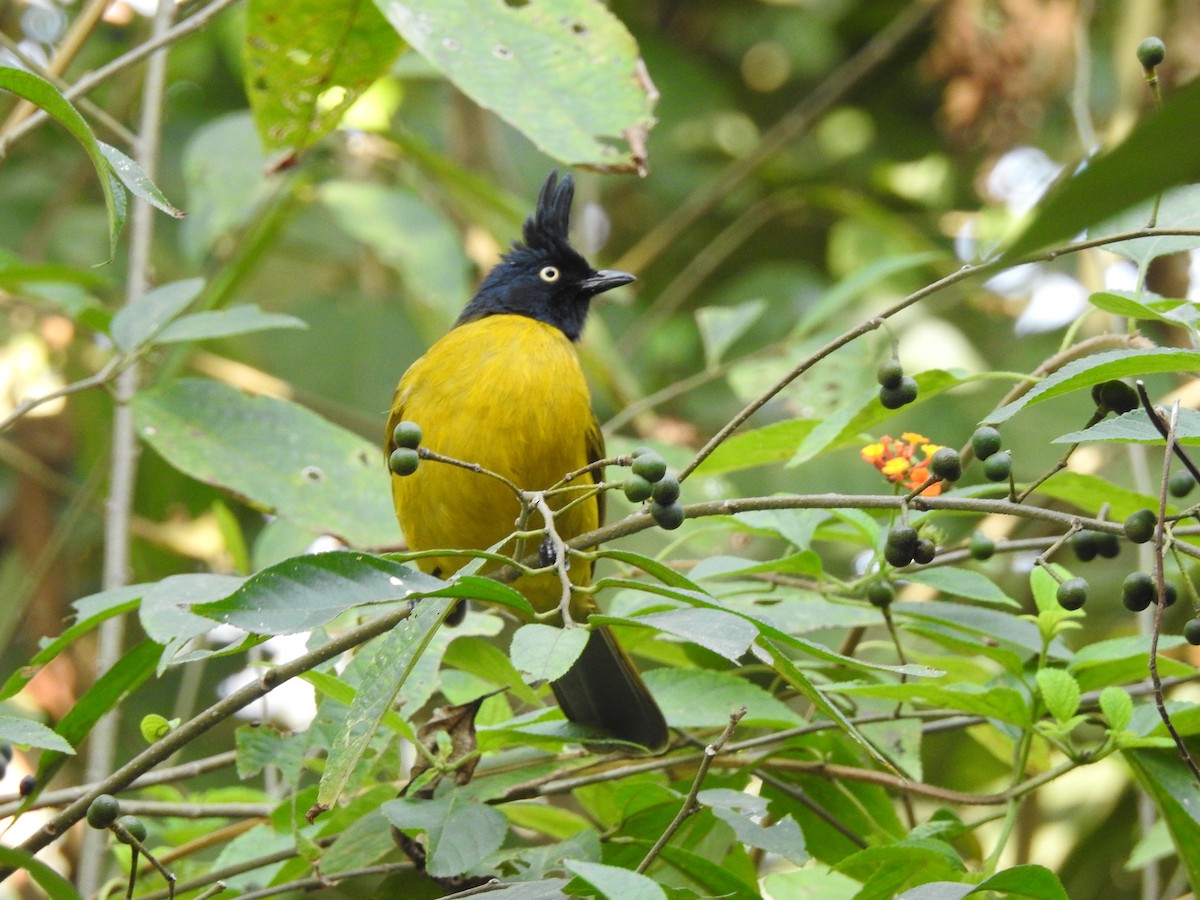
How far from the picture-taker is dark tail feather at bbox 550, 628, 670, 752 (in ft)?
8.42

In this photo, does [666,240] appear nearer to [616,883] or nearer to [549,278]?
[549,278]

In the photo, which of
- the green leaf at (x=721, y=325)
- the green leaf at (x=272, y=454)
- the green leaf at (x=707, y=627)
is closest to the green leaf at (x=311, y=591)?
the green leaf at (x=707, y=627)

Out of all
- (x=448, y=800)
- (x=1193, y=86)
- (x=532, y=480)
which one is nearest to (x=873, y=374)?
(x=532, y=480)

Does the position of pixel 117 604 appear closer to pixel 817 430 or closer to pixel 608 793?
pixel 608 793

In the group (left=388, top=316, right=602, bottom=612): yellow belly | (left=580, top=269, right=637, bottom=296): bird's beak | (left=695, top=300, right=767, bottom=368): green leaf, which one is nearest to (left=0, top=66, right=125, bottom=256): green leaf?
(left=388, top=316, right=602, bottom=612): yellow belly

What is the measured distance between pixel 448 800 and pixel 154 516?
3789 millimetres

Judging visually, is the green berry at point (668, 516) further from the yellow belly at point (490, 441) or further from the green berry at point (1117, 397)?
the yellow belly at point (490, 441)

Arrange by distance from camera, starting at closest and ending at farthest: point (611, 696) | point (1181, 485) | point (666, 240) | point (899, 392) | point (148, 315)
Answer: point (899, 392), point (1181, 485), point (611, 696), point (148, 315), point (666, 240)

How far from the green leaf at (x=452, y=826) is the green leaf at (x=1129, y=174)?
4.45 ft

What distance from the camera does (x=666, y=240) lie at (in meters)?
6.00

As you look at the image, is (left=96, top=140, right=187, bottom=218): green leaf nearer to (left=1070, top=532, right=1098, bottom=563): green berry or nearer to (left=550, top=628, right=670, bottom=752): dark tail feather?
(left=550, top=628, right=670, bottom=752): dark tail feather

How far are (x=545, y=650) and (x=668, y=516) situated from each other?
352 millimetres

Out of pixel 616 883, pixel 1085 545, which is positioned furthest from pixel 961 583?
pixel 616 883

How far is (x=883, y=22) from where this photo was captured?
6633 mm
